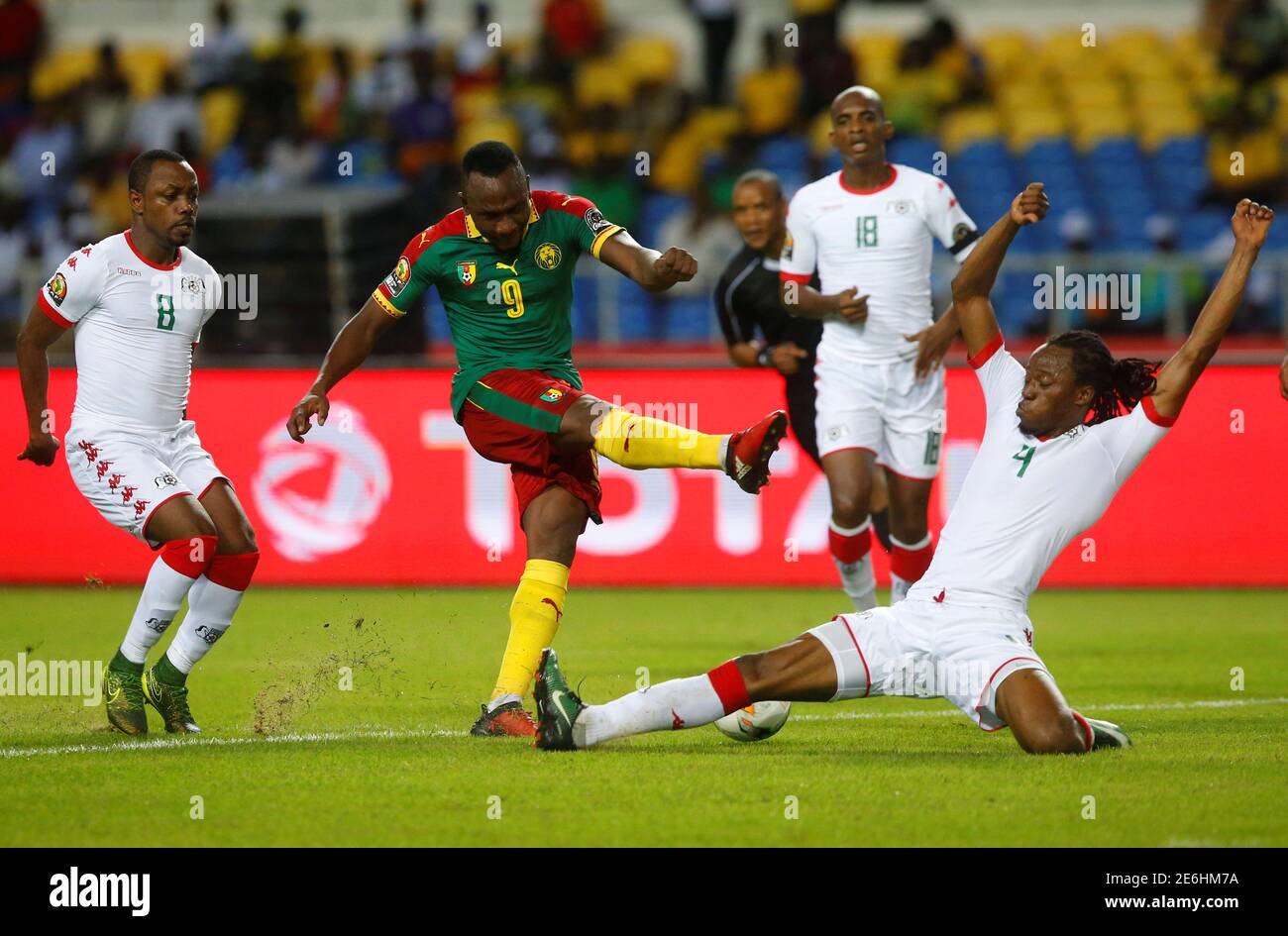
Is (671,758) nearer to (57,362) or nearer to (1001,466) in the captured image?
(1001,466)

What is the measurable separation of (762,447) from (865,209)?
2.79m

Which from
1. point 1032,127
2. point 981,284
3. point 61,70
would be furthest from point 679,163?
point 981,284

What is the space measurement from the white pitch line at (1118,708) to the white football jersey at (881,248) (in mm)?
2004

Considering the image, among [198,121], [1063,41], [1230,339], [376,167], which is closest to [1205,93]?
[1063,41]

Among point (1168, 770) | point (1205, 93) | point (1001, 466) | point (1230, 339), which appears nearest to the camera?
point (1168, 770)

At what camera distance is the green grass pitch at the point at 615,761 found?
5.25 metres

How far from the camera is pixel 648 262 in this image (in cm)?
673

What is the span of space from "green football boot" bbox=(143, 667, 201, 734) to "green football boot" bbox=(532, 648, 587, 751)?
1.60 metres

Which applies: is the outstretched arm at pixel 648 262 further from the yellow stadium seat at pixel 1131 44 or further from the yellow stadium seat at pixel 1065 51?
the yellow stadium seat at pixel 1131 44

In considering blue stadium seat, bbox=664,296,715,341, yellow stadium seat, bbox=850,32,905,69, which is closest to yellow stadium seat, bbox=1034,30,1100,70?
yellow stadium seat, bbox=850,32,905,69

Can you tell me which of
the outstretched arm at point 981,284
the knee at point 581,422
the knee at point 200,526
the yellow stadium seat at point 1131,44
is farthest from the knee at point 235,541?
the yellow stadium seat at point 1131,44

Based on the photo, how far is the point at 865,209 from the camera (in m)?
8.98

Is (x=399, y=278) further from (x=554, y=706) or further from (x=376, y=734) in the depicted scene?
(x=554, y=706)

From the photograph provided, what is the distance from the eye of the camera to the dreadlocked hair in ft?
21.1
